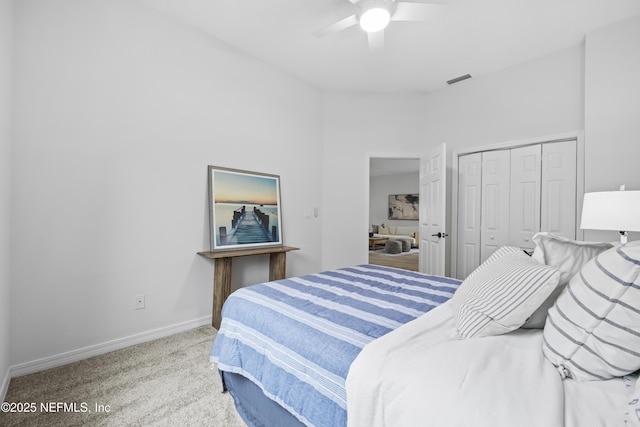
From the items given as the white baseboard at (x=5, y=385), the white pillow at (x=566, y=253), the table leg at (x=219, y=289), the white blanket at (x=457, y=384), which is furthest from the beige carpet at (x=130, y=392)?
the white pillow at (x=566, y=253)

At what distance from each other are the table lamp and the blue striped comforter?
1.19m

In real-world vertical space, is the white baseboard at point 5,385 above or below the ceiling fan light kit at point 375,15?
below

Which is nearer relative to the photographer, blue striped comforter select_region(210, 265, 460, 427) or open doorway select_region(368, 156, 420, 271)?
blue striped comforter select_region(210, 265, 460, 427)

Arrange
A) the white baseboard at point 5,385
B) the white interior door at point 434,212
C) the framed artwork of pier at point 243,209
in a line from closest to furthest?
the white baseboard at point 5,385 → the framed artwork of pier at point 243,209 → the white interior door at point 434,212

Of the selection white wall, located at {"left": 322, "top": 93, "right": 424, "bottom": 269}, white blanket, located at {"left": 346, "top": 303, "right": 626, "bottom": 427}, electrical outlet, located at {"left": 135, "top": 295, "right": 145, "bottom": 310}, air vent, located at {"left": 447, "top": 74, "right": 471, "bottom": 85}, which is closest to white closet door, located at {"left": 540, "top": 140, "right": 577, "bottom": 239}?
air vent, located at {"left": 447, "top": 74, "right": 471, "bottom": 85}

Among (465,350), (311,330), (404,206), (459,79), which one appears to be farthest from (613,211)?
(404,206)

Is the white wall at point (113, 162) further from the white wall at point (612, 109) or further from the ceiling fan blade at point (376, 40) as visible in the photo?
the white wall at point (612, 109)

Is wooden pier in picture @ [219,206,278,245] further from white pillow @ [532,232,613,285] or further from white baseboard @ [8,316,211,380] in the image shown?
white pillow @ [532,232,613,285]

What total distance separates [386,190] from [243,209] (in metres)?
7.39

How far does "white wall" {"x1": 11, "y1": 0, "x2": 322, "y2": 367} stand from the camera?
6.35 feet

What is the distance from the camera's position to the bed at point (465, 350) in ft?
2.30

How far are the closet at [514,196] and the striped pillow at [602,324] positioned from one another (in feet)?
9.18

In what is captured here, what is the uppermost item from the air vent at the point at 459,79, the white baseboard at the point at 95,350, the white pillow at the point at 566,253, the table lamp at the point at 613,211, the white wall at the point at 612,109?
the air vent at the point at 459,79

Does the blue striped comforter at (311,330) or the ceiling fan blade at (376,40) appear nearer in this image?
the blue striped comforter at (311,330)
